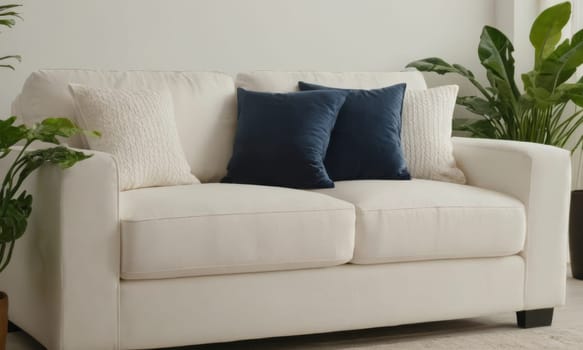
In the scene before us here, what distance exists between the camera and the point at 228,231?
277cm

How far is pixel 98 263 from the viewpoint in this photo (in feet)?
8.62

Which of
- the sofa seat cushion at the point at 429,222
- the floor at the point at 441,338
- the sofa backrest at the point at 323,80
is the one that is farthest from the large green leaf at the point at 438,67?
the floor at the point at 441,338

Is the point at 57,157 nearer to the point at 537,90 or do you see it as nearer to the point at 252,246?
the point at 252,246

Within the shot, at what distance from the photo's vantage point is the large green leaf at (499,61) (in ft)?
14.2

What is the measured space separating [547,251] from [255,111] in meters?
1.15

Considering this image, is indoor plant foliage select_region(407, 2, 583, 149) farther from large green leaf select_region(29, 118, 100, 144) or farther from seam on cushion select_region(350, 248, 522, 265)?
large green leaf select_region(29, 118, 100, 144)

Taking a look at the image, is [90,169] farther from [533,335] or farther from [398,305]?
[533,335]

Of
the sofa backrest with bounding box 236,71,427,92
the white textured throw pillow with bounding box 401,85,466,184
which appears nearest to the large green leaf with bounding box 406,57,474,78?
the sofa backrest with bounding box 236,71,427,92

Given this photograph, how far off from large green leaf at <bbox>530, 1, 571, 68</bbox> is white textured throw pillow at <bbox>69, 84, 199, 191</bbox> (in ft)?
6.37

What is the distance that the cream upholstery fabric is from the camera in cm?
273

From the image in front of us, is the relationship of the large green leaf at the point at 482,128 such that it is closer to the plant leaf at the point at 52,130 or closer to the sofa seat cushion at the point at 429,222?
the sofa seat cushion at the point at 429,222

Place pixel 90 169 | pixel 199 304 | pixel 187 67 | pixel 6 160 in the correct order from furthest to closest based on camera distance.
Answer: pixel 187 67, pixel 6 160, pixel 199 304, pixel 90 169

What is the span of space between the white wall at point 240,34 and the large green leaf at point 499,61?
372 millimetres

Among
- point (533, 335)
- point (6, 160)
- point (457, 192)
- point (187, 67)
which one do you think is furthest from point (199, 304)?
point (187, 67)
